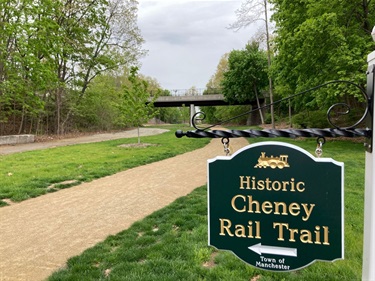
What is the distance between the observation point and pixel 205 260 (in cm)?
327

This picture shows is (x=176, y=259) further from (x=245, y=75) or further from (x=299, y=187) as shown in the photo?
(x=245, y=75)

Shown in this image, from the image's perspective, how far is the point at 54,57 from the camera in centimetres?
2284

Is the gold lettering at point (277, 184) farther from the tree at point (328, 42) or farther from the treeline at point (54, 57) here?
the treeline at point (54, 57)

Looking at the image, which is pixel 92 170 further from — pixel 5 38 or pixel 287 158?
pixel 5 38

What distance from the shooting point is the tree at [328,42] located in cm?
1199

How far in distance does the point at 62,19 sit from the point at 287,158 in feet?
87.8

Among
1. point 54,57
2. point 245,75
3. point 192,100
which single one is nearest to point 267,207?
point 54,57

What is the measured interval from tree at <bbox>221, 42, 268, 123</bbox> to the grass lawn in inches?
1348

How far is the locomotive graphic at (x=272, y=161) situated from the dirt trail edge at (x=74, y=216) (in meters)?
2.68

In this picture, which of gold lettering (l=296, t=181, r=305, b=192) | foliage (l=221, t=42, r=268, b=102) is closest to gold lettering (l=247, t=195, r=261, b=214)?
gold lettering (l=296, t=181, r=305, b=192)

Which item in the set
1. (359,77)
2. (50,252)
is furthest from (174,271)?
(359,77)

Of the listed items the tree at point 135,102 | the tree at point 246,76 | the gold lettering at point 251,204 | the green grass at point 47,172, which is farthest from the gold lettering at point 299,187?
the tree at point 246,76

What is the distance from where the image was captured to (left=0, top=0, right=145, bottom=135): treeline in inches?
723

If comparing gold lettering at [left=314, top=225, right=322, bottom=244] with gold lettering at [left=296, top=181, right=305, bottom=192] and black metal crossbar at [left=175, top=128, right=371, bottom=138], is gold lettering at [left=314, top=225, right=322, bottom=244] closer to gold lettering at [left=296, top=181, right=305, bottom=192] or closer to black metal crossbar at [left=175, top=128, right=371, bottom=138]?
gold lettering at [left=296, top=181, right=305, bottom=192]
